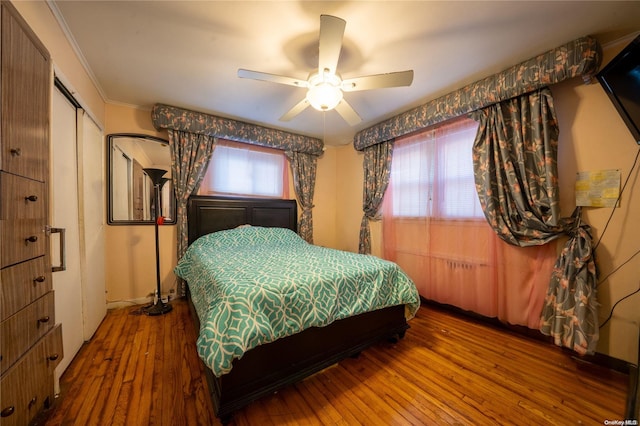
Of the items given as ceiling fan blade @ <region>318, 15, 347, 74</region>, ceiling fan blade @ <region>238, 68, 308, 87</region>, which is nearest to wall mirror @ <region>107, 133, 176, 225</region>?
ceiling fan blade @ <region>238, 68, 308, 87</region>

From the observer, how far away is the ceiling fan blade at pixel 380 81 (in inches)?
59.3

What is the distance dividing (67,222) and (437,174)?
3378 mm

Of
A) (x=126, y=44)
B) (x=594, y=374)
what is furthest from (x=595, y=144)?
(x=126, y=44)

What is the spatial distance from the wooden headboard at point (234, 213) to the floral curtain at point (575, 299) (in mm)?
2957

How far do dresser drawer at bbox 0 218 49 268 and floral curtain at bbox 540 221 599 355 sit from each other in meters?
3.18

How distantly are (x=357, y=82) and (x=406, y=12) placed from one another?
46cm

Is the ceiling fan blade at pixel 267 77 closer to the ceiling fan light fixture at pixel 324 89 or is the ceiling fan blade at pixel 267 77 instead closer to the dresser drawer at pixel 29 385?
the ceiling fan light fixture at pixel 324 89

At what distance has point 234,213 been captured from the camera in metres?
3.09

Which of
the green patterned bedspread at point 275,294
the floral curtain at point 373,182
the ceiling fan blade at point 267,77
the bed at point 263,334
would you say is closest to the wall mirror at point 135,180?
the bed at point 263,334

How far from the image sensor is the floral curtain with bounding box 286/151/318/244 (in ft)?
11.9

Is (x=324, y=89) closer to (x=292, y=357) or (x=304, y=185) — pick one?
(x=292, y=357)

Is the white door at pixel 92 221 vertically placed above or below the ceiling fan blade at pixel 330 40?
below

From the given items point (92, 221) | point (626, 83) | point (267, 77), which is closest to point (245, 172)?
point (92, 221)

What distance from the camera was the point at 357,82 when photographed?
1635mm
